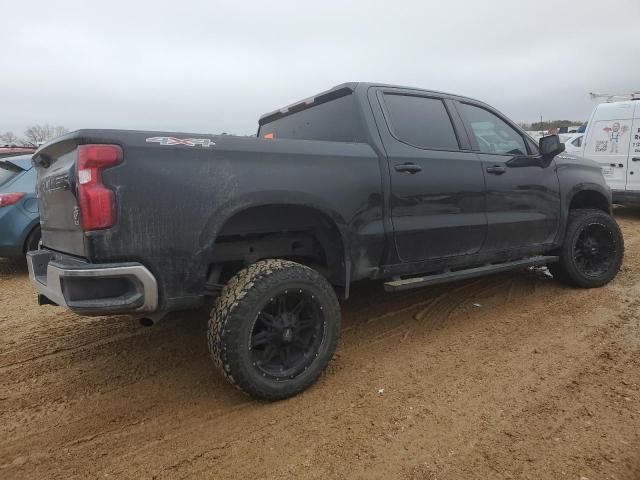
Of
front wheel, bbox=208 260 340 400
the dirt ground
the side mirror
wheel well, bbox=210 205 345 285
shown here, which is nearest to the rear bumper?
front wheel, bbox=208 260 340 400

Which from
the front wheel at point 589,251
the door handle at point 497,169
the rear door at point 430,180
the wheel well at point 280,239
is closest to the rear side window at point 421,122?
the rear door at point 430,180

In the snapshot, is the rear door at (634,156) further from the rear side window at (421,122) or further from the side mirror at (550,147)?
the rear side window at (421,122)

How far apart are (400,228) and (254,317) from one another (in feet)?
4.25

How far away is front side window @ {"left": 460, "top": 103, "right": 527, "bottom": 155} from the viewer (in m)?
4.05

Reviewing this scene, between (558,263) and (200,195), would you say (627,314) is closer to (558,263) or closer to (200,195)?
(558,263)

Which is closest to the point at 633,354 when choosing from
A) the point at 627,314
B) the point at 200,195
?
the point at 627,314

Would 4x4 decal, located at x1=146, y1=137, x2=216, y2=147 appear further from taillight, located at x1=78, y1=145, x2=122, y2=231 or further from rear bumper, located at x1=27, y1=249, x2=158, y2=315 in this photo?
rear bumper, located at x1=27, y1=249, x2=158, y2=315

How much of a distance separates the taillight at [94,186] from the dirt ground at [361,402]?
1164 mm

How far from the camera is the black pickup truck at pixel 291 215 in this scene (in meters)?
2.40

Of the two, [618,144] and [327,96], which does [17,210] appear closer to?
[327,96]

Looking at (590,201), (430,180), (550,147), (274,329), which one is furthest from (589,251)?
(274,329)

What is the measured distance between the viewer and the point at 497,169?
3.94m

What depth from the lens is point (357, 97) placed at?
11.2 feet

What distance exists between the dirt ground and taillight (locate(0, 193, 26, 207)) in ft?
6.34
